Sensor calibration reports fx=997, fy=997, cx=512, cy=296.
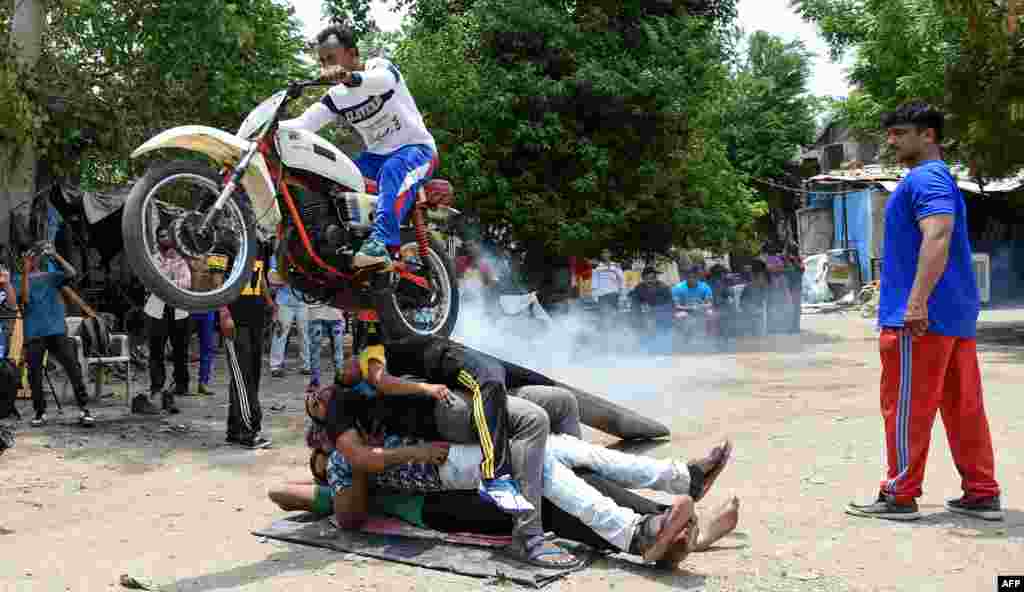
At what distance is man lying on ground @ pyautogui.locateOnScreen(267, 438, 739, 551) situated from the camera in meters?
4.88

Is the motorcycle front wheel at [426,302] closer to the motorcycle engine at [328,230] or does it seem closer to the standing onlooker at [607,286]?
the motorcycle engine at [328,230]

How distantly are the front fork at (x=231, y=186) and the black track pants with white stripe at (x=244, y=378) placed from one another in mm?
3343

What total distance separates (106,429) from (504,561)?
6.42 m

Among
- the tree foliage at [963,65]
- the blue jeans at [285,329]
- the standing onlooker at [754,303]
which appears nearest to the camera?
the tree foliage at [963,65]

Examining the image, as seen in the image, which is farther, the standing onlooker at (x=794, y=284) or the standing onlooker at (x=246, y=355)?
the standing onlooker at (x=794, y=284)

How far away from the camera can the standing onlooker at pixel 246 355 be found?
859 centimetres

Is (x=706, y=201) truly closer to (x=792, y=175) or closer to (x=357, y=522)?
(x=357, y=522)

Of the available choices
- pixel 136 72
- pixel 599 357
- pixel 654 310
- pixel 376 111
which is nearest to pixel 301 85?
pixel 376 111

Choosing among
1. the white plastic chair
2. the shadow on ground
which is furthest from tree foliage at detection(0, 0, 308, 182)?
the shadow on ground

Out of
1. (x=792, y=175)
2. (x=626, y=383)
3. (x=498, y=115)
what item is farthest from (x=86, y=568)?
(x=792, y=175)

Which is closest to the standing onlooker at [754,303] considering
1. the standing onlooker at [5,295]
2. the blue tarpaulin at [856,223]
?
the standing onlooker at [5,295]

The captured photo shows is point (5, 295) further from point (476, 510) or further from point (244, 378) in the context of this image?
point (476, 510)

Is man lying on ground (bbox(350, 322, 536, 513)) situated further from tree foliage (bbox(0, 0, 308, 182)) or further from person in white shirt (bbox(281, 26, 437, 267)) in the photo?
tree foliage (bbox(0, 0, 308, 182))

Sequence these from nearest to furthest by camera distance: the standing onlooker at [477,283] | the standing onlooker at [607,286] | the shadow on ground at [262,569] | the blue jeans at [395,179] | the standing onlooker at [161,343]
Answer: the shadow on ground at [262,569] < the blue jeans at [395,179] < the standing onlooker at [161,343] < the standing onlooker at [477,283] < the standing onlooker at [607,286]
